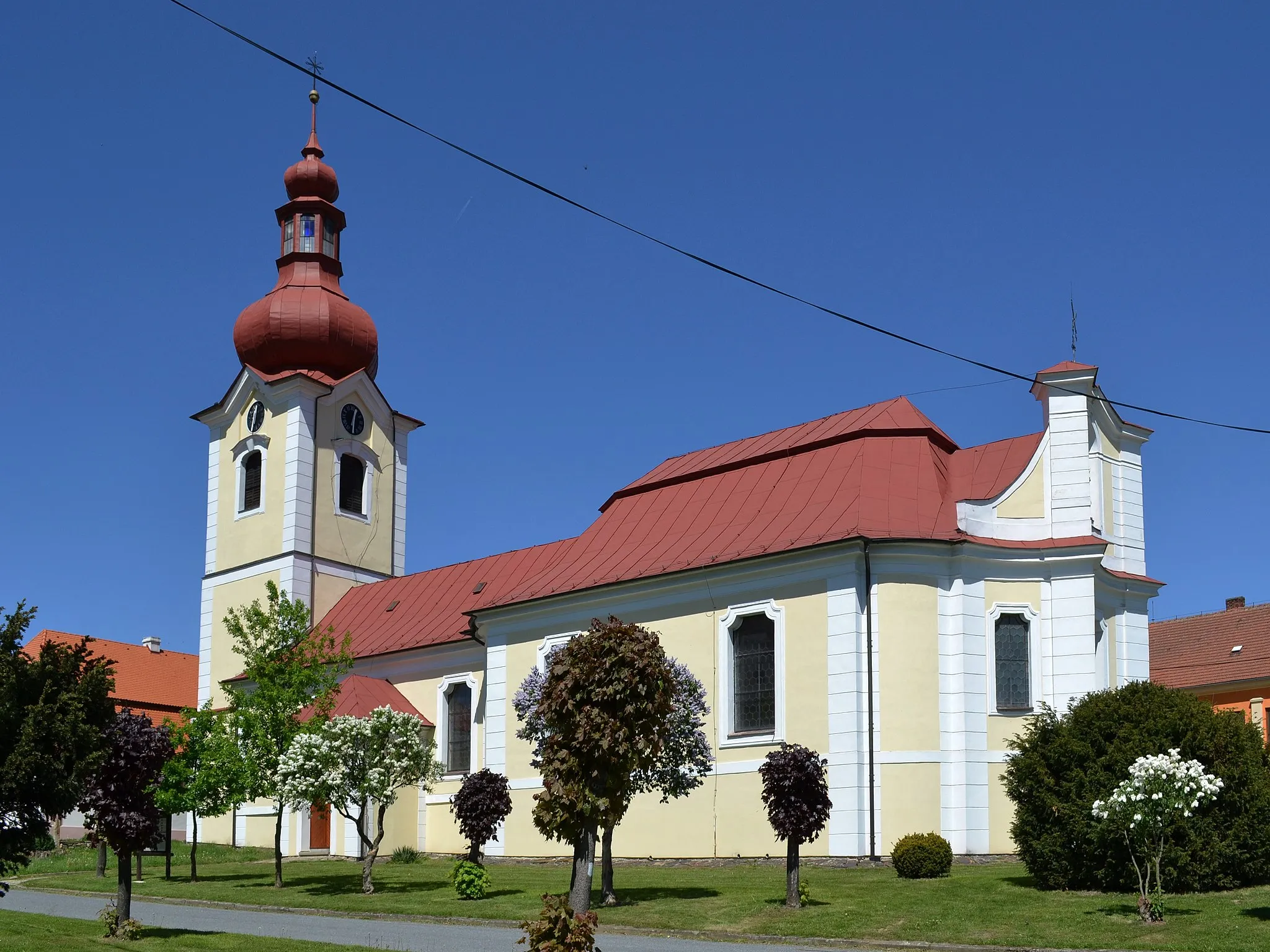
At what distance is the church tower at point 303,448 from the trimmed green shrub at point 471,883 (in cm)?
2506

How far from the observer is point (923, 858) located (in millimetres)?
26844

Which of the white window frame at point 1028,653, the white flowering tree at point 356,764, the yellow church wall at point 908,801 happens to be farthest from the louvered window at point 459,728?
the white window frame at point 1028,653

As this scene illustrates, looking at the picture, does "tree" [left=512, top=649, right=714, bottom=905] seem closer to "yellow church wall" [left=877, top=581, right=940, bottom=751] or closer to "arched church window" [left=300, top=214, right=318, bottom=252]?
"yellow church wall" [left=877, top=581, right=940, bottom=751]

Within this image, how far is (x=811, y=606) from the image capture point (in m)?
32.0

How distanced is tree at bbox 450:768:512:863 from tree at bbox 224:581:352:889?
142 inches

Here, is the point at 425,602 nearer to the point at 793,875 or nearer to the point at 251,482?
the point at 251,482

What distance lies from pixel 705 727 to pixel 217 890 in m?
11.4

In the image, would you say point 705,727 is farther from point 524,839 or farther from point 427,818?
point 427,818

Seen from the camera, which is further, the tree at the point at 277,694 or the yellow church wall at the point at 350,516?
the yellow church wall at the point at 350,516

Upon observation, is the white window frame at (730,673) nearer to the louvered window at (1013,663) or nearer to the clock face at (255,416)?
the louvered window at (1013,663)

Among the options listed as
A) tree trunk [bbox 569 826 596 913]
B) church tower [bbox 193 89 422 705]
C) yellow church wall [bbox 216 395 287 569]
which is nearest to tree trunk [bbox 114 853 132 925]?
tree trunk [bbox 569 826 596 913]

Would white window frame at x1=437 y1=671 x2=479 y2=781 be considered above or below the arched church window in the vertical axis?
below

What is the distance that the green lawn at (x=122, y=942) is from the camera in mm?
18438

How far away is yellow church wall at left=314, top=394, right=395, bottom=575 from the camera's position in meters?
51.2
